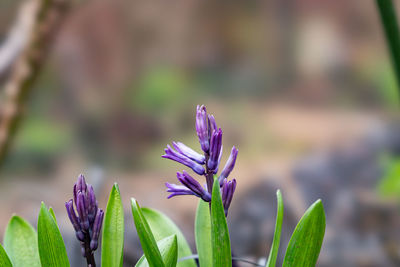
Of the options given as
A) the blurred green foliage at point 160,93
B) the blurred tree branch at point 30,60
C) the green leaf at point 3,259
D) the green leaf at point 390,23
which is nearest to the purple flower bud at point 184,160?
the green leaf at point 3,259

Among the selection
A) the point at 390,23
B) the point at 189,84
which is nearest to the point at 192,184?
the point at 390,23

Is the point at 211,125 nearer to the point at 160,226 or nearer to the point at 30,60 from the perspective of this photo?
the point at 160,226

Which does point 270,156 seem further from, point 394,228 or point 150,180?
point 394,228

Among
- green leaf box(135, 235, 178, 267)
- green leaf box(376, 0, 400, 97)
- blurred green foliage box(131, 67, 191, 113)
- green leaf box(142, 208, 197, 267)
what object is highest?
blurred green foliage box(131, 67, 191, 113)

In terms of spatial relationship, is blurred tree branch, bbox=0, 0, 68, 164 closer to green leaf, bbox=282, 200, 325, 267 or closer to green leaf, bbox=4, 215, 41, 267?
green leaf, bbox=4, 215, 41, 267

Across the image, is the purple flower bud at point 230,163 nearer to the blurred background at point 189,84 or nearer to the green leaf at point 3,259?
the green leaf at point 3,259

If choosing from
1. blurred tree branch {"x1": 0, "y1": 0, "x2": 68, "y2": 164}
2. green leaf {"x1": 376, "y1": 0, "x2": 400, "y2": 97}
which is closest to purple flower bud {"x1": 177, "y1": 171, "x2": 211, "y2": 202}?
green leaf {"x1": 376, "y1": 0, "x2": 400, "y2": 97}

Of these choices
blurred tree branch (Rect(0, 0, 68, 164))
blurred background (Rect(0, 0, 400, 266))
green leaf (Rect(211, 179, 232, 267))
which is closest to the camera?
green leaf (Rect(211, 179, 232, 267))

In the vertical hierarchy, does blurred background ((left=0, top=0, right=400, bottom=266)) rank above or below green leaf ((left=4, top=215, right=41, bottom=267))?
above
